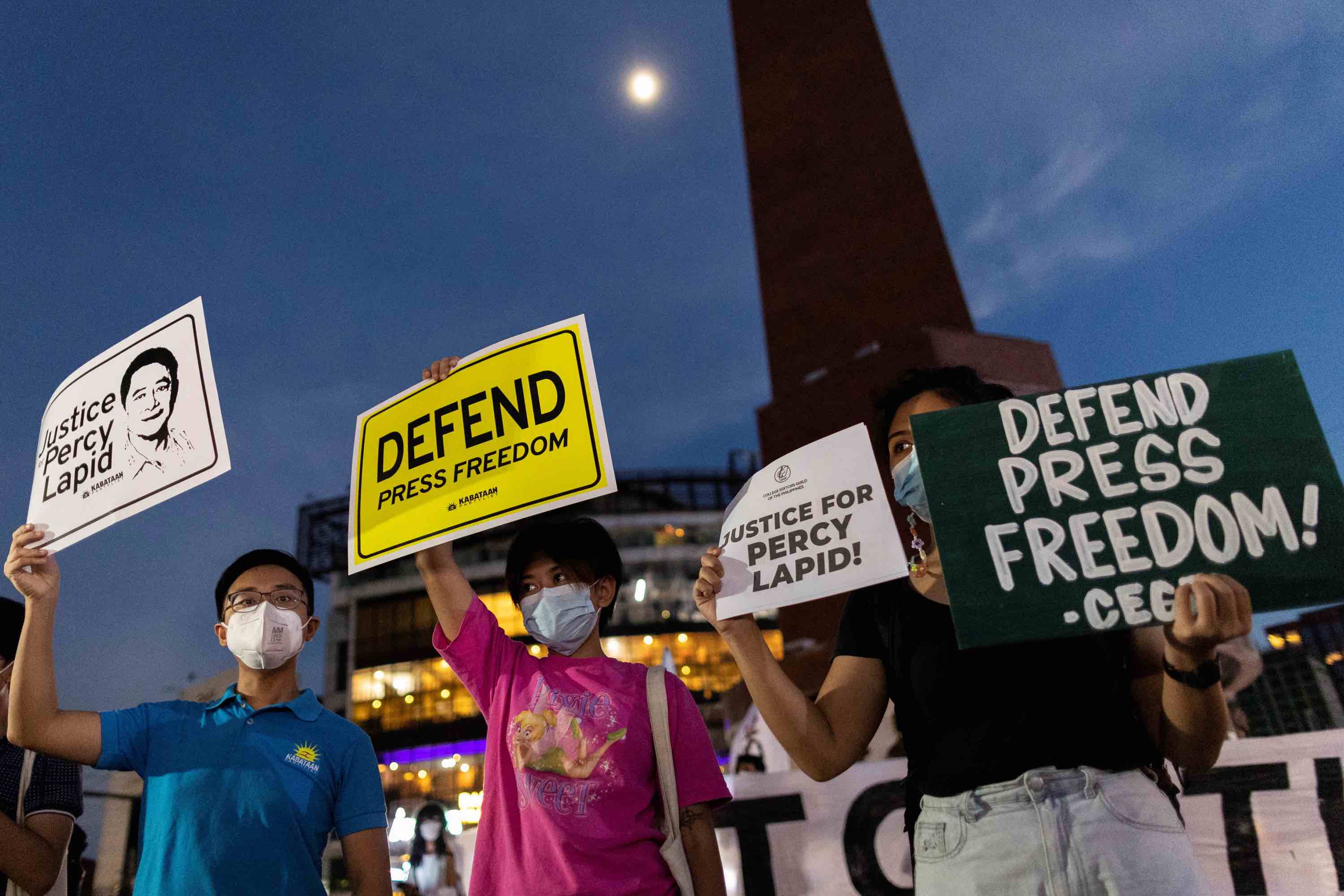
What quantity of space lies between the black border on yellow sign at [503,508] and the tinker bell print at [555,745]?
0.59 m

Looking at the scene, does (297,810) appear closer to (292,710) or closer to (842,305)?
(292,710)

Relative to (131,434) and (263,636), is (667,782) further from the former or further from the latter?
(131,434)

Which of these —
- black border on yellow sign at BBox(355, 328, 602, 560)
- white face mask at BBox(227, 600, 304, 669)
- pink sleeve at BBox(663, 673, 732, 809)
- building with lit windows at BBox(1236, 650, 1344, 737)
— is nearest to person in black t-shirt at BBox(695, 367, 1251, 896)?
pink sleeve at BBox(663, 673, 732, 809)

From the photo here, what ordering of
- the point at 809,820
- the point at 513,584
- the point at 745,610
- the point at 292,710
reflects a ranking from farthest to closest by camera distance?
the point at 809,820 → the point at 513,584 → the point at 292,710 → the point at 745,610

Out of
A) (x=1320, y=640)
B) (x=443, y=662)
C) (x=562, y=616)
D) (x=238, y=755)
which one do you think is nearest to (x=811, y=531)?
(x=562, y=616)

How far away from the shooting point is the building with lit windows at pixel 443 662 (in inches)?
1517

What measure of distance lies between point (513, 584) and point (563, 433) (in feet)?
1.58

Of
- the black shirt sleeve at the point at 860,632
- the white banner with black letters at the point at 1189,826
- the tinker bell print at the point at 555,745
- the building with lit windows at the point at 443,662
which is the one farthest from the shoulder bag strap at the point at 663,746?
the building with lit windows at the point at 443,662

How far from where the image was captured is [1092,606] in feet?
5.08

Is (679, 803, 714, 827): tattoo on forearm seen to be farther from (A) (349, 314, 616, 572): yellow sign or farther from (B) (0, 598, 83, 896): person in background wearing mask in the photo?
(B) (0, 598, 83, 896): person in background wearing mask

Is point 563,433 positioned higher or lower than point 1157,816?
higher

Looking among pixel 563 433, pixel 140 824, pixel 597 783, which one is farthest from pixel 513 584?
pixel 140 824

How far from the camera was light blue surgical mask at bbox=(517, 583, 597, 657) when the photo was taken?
252cm

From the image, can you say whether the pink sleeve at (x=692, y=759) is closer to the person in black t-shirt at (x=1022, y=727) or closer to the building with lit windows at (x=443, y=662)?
the person in black t-shirt at (x=1022, y=727)
